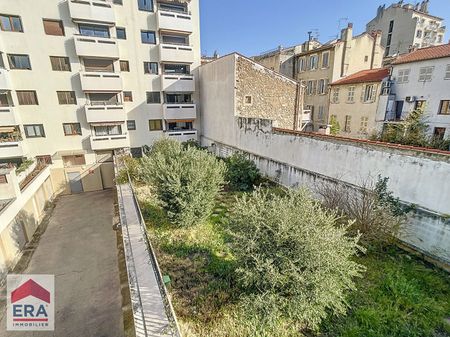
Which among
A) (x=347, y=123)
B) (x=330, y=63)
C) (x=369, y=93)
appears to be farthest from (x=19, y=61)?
(x=369, y=93)

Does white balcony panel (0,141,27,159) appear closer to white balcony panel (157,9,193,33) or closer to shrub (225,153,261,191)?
white balcony panel (157,9,193,33)

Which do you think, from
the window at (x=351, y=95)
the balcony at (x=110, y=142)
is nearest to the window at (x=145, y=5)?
the balcony at (x=110, y=142)

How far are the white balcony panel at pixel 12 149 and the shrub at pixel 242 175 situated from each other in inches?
654

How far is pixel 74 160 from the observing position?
2105cm

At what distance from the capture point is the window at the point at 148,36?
20.4m

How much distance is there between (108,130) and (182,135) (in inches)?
268

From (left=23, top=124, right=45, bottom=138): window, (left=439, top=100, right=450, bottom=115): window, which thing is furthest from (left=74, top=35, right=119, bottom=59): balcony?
(left=439, top=100, right=450, bottom=115): window

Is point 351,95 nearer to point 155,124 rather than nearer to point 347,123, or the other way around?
point 347,123

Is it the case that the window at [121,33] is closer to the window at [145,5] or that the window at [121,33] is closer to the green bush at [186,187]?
the window at [145,5]

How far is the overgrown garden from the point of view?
505 centimetres

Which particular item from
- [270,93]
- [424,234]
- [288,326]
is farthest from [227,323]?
[270,93]

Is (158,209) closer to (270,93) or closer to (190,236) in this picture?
(190,236)

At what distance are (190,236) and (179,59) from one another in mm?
17659

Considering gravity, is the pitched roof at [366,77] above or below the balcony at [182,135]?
above
